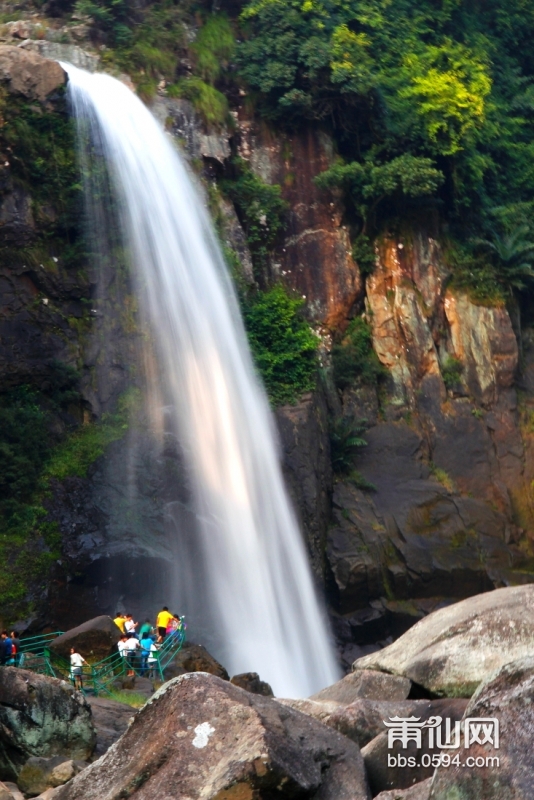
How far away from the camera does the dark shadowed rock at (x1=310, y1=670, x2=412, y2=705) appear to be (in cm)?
940

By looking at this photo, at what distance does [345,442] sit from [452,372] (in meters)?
Result: 4.03

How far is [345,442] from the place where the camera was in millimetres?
22031

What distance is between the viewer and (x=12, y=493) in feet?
58.3

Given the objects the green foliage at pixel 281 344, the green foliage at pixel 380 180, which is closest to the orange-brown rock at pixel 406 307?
the green foliage at pixel 380 180

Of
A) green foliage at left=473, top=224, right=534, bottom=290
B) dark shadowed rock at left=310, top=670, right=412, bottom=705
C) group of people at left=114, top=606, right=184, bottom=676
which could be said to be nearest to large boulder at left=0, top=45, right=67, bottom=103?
green foliage at left=473, top=224, right=534, bottom=290

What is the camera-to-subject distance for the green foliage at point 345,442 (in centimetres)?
2202

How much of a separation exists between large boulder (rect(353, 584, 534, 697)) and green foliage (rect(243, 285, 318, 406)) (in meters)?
11.7

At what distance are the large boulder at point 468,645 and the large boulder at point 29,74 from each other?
51.9 feet

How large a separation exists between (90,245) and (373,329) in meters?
7.67

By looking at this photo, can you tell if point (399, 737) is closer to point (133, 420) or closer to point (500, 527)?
point (133, 420)

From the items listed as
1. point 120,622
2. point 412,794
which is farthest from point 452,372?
point 412,794

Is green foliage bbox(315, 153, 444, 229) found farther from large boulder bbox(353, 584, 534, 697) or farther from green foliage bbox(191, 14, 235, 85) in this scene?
large boulder bbox(353, 584, 534, 697)

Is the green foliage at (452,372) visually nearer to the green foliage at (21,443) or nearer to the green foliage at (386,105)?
the green foliage at (386,105)

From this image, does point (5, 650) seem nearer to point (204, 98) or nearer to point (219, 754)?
point (219, 754)
